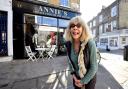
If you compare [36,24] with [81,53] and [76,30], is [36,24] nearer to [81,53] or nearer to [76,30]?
[76,30]

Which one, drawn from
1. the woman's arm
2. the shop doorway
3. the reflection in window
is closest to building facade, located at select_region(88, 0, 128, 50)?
the reflection in window

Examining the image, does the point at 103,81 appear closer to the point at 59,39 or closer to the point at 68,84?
the point at 68,84

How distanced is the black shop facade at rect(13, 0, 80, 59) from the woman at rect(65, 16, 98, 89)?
1018 centimetres

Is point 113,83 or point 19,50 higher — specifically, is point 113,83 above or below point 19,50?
below

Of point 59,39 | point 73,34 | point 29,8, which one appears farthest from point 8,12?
point 73,34

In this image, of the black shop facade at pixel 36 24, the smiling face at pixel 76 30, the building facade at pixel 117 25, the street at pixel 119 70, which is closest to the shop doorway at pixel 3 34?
the black shop facade at pixel 36 24

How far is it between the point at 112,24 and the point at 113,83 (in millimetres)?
35266

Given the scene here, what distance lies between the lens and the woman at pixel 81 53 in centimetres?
247

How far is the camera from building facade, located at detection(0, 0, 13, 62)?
37.3 ft

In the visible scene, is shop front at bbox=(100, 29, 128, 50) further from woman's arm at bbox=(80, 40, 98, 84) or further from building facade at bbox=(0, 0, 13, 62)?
woman's arm at bbox=(80, 40, 98, 84)

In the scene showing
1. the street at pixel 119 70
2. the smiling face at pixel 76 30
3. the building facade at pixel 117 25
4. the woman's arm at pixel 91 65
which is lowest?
the street at pixel 119 70

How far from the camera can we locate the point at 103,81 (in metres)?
6.76

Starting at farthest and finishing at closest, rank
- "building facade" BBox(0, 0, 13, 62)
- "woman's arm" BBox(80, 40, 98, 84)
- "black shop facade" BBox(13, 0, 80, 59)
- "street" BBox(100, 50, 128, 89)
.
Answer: "black shop facade" BBox(13, 0, 80, 59)
"building facade" BBox(0, 0, 13, 62)
"street" BBox(100, 50, 128, 89)
"woman's arm" BBox(80, 40, 98, 84)

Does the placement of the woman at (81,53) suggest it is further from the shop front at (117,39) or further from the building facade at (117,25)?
the building facade at (117,25)
